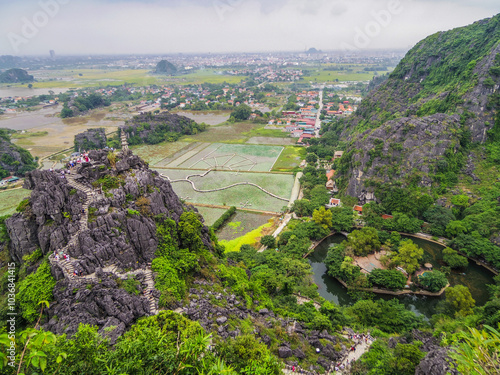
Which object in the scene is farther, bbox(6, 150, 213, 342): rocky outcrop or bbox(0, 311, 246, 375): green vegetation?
bbox(6, 150, 213, 342): rocky outcrop

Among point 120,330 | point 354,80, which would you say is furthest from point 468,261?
point 354,80

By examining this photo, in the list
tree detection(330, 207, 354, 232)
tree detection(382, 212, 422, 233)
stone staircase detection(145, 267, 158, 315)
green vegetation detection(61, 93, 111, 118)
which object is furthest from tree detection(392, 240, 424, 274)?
green vegetation detection(61, 93, 111, 118)

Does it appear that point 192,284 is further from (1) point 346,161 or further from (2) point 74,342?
(1) point 346,161

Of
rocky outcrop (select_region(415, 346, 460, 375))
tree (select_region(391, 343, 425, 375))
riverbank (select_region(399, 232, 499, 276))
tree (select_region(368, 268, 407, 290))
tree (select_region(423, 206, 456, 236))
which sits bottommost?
riverbank (select_region(399, 232, 499, 276))

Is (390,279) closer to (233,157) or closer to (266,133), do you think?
(233,157)

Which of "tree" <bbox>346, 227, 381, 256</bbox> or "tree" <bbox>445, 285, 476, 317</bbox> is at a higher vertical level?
"tree" <bbox>445, 285, 476, 317</bbox>

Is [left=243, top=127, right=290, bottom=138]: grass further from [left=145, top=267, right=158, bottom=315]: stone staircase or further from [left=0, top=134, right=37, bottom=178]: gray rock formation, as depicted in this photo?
[left=145, top=267, right=158, bottom=315]: stone staircase

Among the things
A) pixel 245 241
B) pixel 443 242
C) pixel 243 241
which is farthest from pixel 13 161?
pixel 443 242
